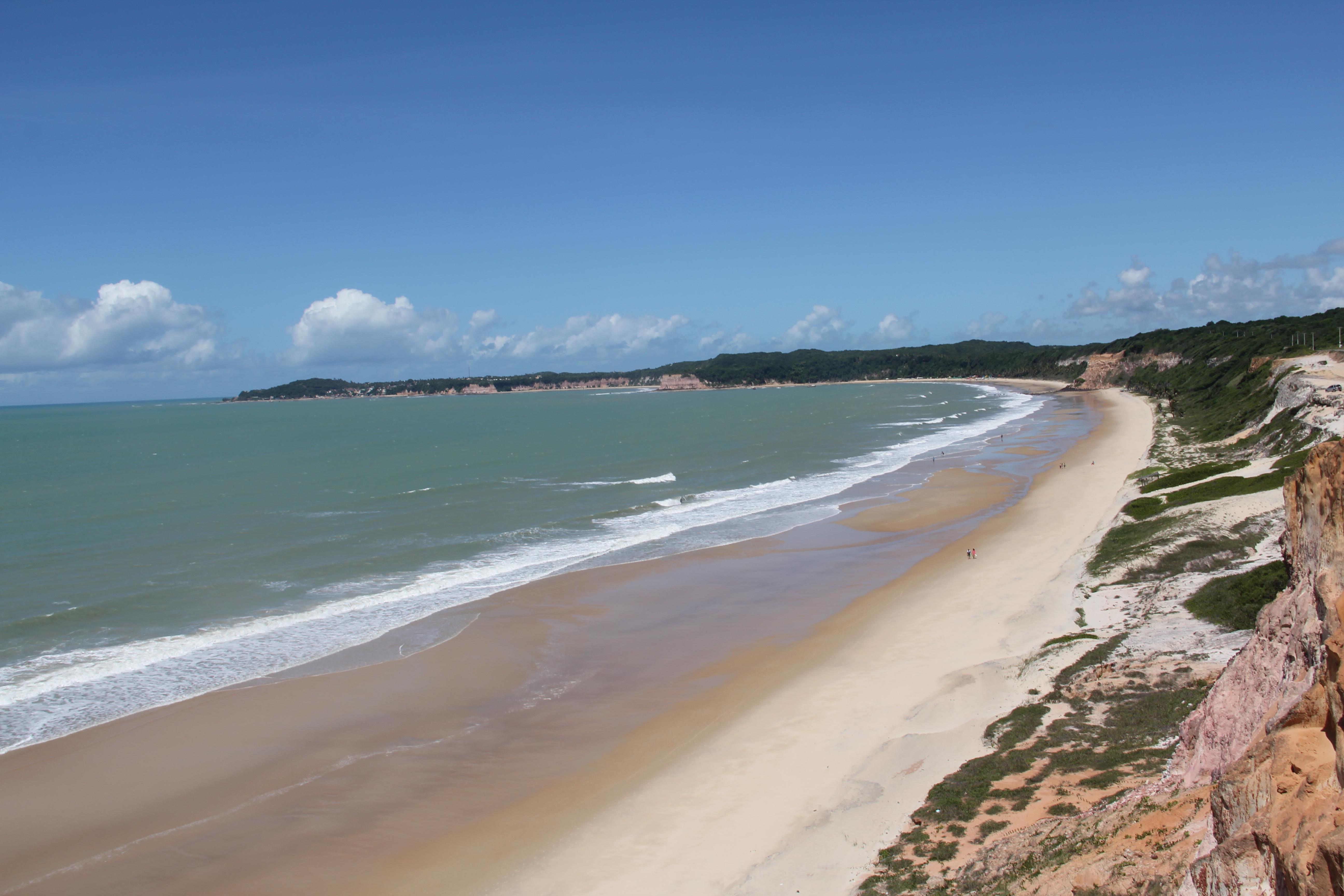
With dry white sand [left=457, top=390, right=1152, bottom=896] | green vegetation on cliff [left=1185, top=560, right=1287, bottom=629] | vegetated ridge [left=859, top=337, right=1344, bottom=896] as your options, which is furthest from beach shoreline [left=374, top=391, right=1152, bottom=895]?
green vegetation on cliff [left=1185, top=560, right=1287, bottom=629]

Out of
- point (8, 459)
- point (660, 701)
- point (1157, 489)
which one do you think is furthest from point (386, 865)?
point (8, 459)

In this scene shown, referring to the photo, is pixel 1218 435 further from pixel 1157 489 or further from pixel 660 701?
pixel 660 701

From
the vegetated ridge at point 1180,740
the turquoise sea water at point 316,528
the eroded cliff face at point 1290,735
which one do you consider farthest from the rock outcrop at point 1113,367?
the eroded cliff face at point 1290,735

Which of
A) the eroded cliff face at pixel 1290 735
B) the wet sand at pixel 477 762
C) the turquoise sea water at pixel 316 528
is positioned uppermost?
the eroded cliff face at pixel 1290 735

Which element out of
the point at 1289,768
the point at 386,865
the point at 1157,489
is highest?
the point at 1289,768

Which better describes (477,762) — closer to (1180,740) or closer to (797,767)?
(797,767)

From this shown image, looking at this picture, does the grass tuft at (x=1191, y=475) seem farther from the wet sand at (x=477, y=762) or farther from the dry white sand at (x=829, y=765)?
the wet sand at (x=477, y=762)
